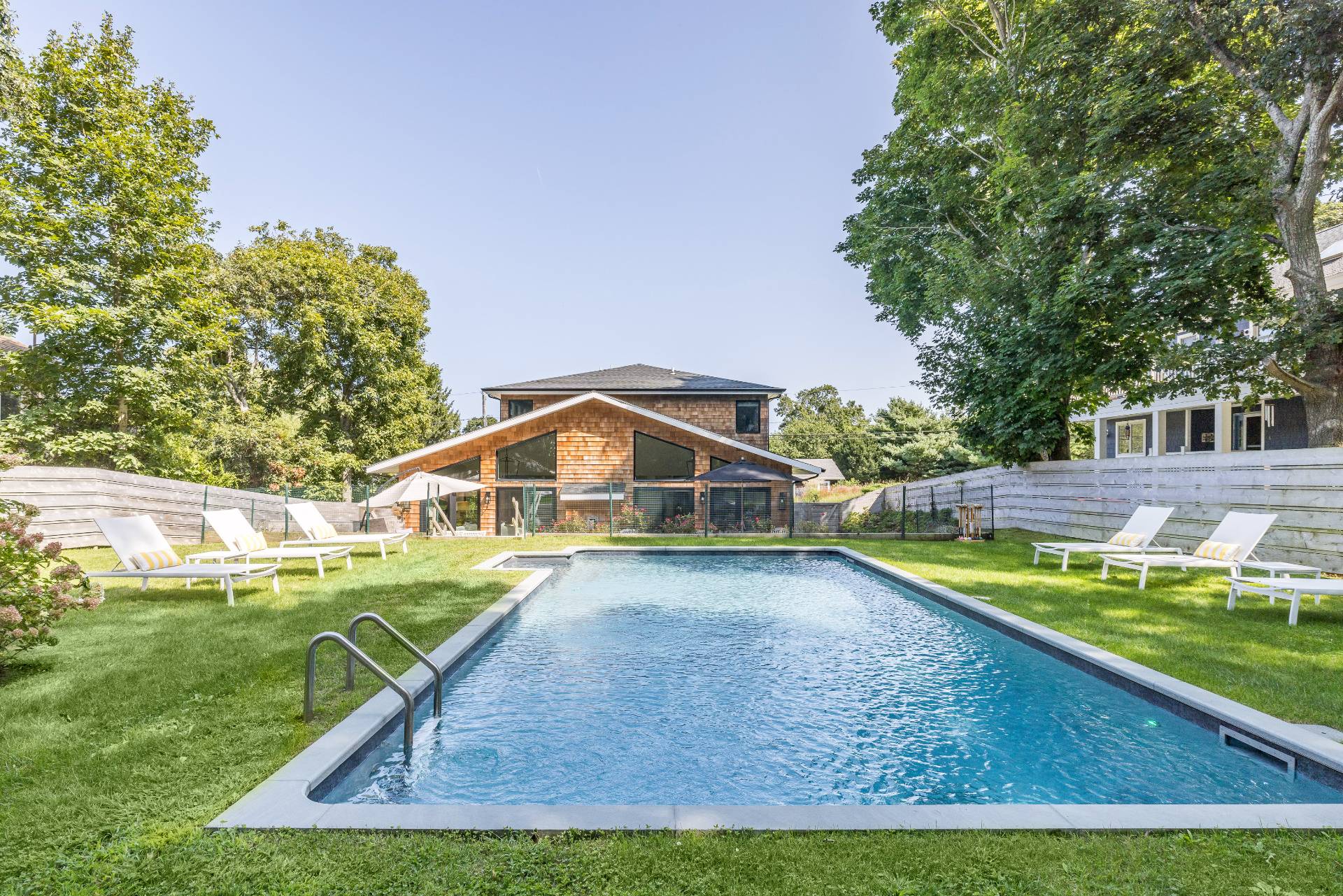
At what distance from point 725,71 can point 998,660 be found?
2011 centimetres

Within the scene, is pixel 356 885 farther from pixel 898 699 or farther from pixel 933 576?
pixel 933 576

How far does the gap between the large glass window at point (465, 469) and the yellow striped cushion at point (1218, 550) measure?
58.5ft

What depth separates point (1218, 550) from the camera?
8.30m

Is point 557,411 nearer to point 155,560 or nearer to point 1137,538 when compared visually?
point 155,560

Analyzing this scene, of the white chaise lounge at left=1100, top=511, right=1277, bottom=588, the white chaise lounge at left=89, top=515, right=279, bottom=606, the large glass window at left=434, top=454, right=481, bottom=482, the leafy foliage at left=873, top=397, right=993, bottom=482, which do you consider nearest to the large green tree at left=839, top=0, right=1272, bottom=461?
the white chaise lounge at left=1100, top=511, right=1277, bottom=588

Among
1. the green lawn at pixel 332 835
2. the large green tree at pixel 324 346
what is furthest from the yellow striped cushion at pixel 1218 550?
the large green tree at pixel 324 346

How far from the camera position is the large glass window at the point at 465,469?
64.5 ft

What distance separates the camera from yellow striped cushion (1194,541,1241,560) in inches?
320

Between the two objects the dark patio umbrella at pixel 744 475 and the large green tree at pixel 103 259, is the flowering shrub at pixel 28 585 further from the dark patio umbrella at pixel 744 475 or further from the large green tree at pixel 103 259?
the large green tree at pixel 103 259

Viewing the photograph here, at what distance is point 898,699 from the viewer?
532cm

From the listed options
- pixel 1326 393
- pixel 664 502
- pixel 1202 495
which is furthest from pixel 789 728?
pixel 664 502

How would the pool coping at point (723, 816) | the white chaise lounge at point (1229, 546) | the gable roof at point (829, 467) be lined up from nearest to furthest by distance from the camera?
the pool coping at point (723, 816)
the white chaise lounge at point (1229, 546)
the gable roof at point (829, 467)

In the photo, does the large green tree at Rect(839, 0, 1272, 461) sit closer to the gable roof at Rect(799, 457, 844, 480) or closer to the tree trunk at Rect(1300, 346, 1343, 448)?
the tree trunk at Rect(1300, 346, 1343, 448)

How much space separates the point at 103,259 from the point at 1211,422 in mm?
37430
